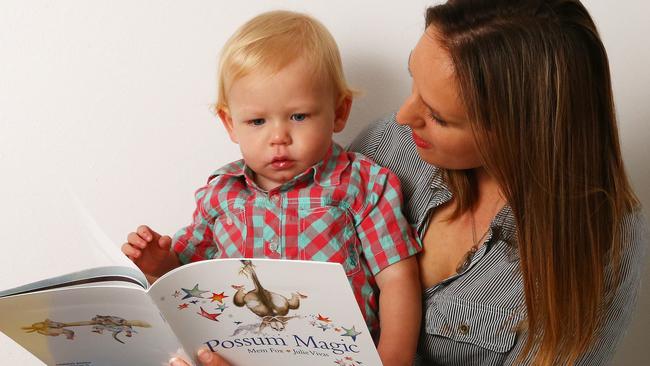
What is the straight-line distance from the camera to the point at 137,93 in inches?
74.4

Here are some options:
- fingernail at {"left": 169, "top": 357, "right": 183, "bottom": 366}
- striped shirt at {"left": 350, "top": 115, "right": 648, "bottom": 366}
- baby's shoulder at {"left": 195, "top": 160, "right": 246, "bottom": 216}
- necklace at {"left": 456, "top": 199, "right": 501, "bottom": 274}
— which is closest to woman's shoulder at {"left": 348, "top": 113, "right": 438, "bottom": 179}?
striped shirt at {"left": 350, "top": 115, "right": 648, "bottom": 366}

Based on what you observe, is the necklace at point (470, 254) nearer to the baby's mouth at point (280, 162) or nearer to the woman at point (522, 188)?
the woman at point (522, 188)

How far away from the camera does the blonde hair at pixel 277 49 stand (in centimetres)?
152

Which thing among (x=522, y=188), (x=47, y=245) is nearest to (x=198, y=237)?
(x=47, y=245)

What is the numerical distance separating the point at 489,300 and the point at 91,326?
680 millimetres

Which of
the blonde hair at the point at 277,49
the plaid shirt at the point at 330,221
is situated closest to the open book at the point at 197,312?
the plaid shirt at the point at 330,221

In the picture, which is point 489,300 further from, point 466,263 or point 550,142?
point 550,142

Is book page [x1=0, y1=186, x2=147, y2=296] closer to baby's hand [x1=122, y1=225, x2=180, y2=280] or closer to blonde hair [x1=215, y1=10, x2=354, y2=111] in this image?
baby's hand [x1=122, y1=225, x2=180, y2=280]

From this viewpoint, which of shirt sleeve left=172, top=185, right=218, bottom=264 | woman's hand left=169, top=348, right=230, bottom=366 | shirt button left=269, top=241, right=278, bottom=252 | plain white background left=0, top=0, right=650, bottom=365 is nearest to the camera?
woman's hand left=169, top=348, right=230, bottom=366

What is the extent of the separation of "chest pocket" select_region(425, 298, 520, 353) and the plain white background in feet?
1.90

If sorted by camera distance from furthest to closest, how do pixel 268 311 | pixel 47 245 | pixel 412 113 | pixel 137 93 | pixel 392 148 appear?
pixel 47 245 → pixel 137 93 → pixel 392 148 → pixel 412 113 → pixel 268 311

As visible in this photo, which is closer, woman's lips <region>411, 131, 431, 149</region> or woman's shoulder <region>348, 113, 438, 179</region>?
woman's lips <region>411, 131, 431, 149</region>

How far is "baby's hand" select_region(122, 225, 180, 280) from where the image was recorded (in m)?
1.56

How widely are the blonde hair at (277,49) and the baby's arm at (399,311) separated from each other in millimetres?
362
